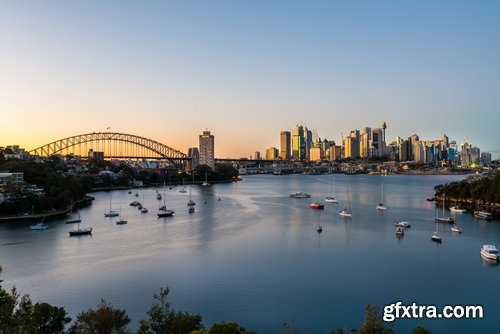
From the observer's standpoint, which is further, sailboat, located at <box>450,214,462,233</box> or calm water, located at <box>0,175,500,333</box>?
sailboat, located at <box>450,214,462,233</box>

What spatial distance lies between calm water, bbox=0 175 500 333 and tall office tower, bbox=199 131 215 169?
41011 millimetres

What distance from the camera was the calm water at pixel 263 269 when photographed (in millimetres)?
6582

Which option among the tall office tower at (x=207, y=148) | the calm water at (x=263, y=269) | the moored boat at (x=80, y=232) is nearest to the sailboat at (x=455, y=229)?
the calm water at (x=263, y=269)

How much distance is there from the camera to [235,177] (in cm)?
4750

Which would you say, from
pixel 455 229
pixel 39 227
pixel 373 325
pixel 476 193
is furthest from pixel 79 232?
pixel 476 193

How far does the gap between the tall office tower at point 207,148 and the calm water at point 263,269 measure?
41011 mm

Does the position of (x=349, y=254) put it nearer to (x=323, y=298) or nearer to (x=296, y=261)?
(x=296, y=261)

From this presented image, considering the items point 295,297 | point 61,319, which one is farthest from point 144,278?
point 61,319

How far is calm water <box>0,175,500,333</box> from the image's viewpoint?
6582 mm

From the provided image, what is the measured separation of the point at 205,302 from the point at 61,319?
101 inches

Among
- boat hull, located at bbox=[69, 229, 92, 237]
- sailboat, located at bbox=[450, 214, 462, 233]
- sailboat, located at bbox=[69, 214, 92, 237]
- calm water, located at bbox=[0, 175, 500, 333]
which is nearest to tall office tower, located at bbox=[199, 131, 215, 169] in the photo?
calm water, located at bbox=[0, 175, 500, 333]

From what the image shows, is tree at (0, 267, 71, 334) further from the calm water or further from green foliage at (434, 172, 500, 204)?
green foliage at (434, 172, 500, 204)

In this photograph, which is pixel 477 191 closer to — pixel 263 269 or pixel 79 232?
pixel 263 269

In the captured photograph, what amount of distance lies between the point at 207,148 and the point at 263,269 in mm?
49052
